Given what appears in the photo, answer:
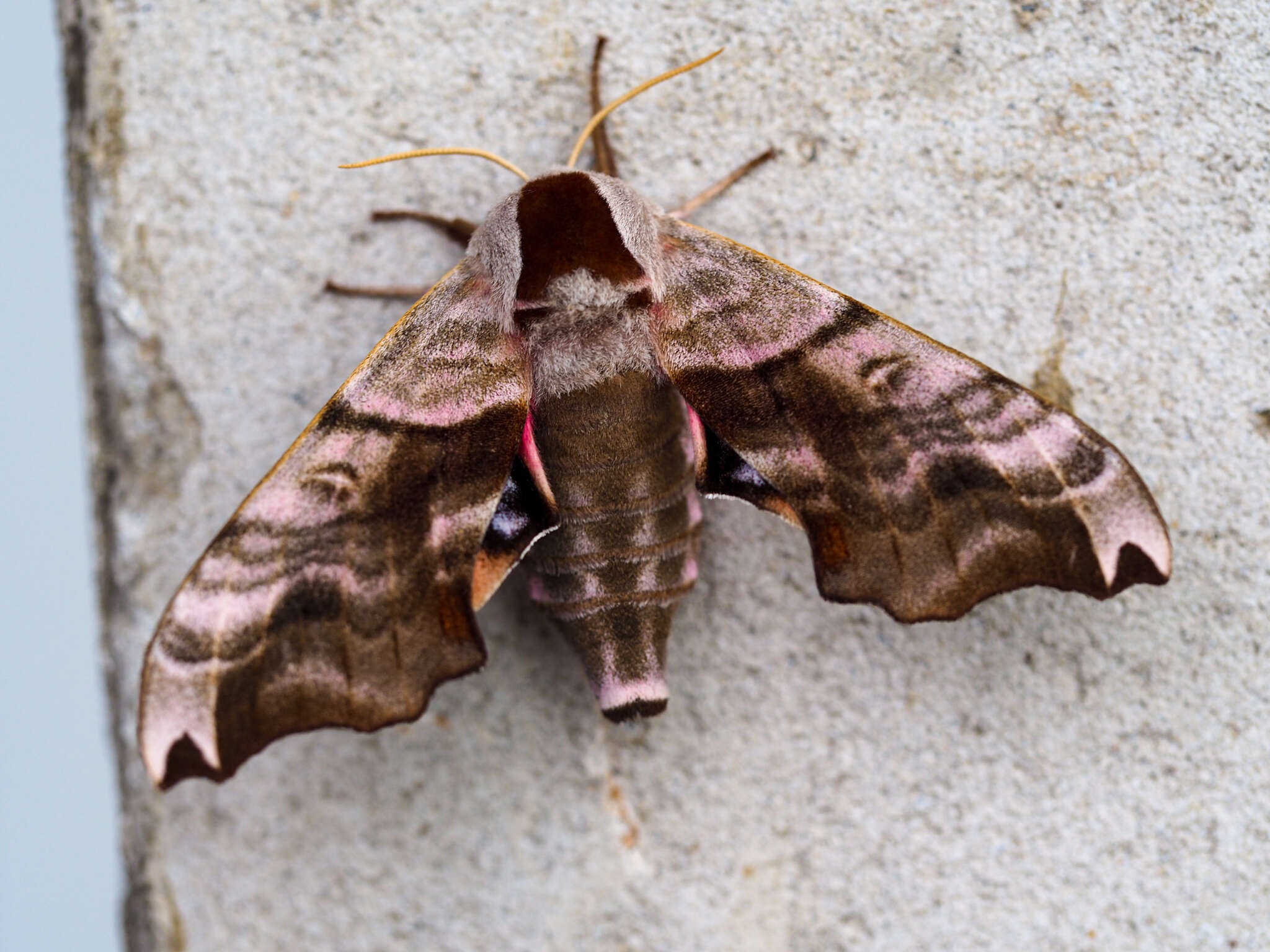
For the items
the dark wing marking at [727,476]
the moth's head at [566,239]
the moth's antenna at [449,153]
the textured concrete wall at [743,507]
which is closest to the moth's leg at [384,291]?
the textured concrete wall at [743,507]

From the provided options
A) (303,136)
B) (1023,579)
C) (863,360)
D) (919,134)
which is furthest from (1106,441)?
(303,136)

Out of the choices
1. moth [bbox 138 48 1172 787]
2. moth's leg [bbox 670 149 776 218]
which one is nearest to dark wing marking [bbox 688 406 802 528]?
moth [bbox 138 48 1172 787]

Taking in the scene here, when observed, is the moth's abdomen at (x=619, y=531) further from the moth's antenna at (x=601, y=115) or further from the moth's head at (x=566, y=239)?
the moth's antenna at (x=601, y=115)

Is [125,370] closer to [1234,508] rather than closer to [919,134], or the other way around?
[919,134]

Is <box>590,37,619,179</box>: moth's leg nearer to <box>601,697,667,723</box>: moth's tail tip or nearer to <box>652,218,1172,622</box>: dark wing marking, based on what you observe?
<box>652,218,1172,622</box>: dark wing marking

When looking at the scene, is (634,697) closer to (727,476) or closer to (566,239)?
(727,476)

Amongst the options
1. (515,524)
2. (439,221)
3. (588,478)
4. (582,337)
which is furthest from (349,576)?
(439,221)
